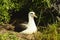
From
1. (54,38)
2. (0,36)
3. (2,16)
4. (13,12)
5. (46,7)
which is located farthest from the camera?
(13,12)

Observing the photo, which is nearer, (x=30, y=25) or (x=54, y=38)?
(x=54, y=38)

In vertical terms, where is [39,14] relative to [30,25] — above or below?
above

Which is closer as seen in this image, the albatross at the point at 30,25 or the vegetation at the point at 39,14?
the vegetation at the point at 39,14

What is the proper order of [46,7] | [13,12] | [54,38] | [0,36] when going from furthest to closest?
[13,12], [46,7], [54,38], [0,36]

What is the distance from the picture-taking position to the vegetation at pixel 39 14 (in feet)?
33.2

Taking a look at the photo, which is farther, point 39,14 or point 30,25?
point 39,14

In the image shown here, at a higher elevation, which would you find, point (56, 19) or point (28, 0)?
point (28, 0)

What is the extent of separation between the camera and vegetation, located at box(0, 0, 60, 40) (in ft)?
33.2

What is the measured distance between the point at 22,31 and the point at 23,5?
52.3 inches

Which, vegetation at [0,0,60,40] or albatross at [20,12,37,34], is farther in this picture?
albatross at [20,12,37,34]

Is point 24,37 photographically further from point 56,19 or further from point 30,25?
point 56,19

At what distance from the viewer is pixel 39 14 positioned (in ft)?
37.7

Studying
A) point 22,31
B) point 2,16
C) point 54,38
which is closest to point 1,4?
point 2,16

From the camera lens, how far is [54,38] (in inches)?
386
